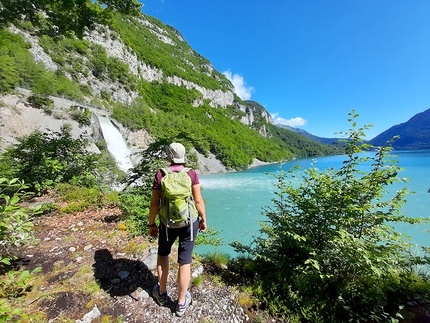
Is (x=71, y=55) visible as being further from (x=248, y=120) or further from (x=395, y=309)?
(x=248, y=120)

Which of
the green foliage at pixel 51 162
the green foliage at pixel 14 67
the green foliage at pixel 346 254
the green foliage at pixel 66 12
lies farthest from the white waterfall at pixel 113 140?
the green foliage at pixel 346 254

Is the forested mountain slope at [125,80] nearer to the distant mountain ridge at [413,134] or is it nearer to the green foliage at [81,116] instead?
the green foliage at [81,116]

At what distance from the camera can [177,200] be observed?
6.74 ft

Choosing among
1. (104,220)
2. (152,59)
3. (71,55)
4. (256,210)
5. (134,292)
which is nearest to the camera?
(134,292)

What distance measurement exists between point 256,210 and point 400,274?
41.7 ft

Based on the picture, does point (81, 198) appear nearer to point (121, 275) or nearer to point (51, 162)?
point (51, 162)

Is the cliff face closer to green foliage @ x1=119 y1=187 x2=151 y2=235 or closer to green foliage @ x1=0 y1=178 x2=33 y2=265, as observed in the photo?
green foliage @ x1=119 y1=187 x2=151 y2=235

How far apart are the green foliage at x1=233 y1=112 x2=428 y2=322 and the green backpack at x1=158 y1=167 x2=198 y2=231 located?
137 cm

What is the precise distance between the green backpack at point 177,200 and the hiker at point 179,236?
0.24 feet

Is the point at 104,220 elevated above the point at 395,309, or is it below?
above

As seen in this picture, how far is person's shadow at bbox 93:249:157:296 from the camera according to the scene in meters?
2.58

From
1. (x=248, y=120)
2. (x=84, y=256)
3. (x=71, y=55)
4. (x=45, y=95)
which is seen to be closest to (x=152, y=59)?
(x=71, y=55)

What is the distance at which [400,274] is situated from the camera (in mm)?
2727

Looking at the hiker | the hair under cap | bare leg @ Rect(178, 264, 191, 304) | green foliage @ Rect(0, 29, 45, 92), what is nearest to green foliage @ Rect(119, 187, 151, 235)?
the hiker
